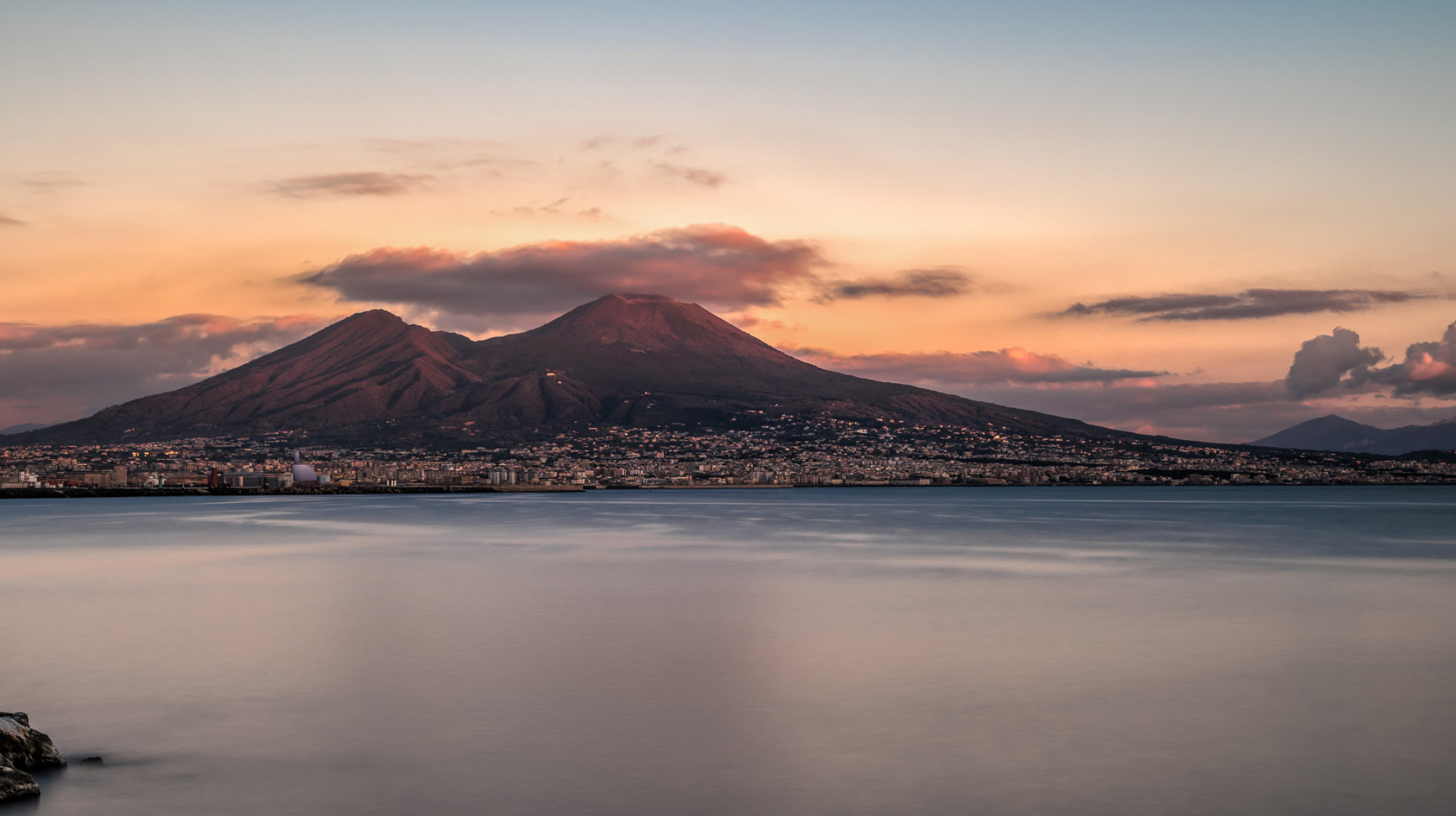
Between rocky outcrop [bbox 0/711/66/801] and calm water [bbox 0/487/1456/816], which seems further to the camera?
calm water [bbox 0/487/1456/816]

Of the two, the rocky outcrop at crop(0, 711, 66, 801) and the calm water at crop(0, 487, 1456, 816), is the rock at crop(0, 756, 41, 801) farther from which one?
the calm water at crop(0, 487, 1456, 816)

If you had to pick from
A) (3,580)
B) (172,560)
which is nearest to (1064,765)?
(3,580)

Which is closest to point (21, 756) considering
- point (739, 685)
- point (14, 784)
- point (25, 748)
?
point (25, 748)

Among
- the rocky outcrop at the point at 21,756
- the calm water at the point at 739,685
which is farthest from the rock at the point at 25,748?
the calm water at the point at 739,685

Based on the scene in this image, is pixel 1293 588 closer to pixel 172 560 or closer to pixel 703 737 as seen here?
pixel 703 737

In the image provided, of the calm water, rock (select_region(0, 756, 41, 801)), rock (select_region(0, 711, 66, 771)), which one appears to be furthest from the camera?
the calm water

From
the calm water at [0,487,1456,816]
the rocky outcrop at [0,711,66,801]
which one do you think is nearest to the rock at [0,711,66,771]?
the rocky outcrop at [0,711,66,801]

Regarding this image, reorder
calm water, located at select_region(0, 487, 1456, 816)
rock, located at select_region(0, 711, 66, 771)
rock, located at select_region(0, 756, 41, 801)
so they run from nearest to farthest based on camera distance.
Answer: rock, located at select_region(0, 756, 41, 801) < rock, located at select_region(0, 711, 66, 771) < calm water, located at select_region(0, 487, 1456, 816)

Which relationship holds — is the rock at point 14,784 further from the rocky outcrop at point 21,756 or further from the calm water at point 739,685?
the calm water at point 739,685
